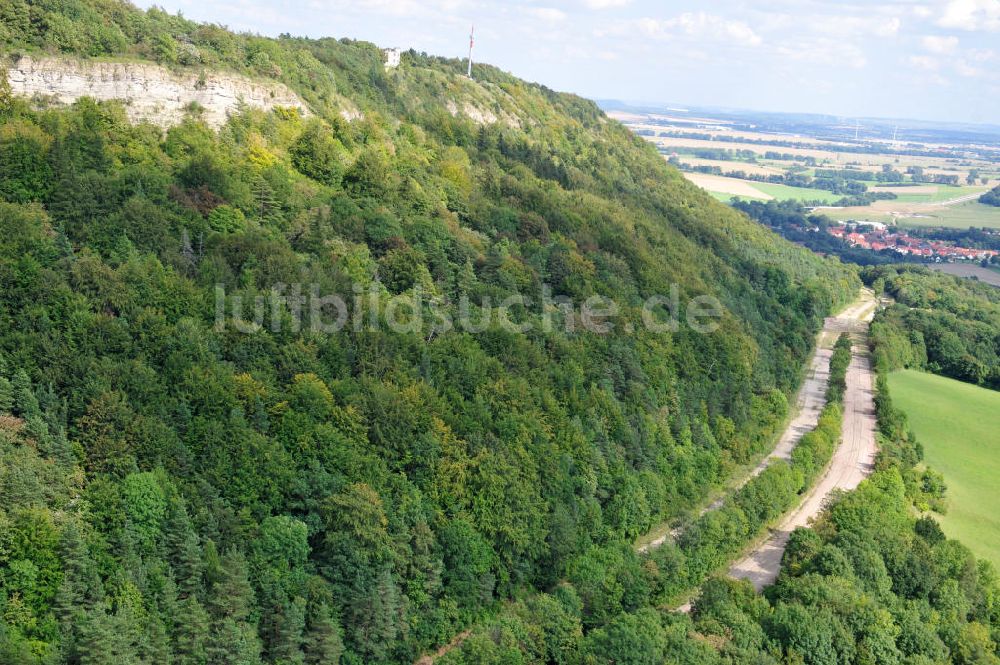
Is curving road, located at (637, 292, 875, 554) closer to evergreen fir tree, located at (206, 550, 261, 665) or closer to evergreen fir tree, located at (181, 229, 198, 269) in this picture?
evergreen fir tree, located at (206, 550, 261, 665)

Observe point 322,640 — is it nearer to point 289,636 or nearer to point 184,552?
point 289,636

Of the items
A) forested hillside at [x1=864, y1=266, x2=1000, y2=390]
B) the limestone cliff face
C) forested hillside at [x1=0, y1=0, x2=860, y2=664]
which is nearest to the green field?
forested hillside at [x1=864, y1=266, x2=1000, y2=390]

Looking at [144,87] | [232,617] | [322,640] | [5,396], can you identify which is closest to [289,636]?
[322,640]

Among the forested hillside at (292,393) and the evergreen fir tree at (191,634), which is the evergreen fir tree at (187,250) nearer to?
the forested hillside at (292,393)

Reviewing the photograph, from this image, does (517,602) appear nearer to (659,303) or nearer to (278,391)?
(278,391)

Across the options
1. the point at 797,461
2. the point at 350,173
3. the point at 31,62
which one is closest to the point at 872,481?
the point at 797,461
